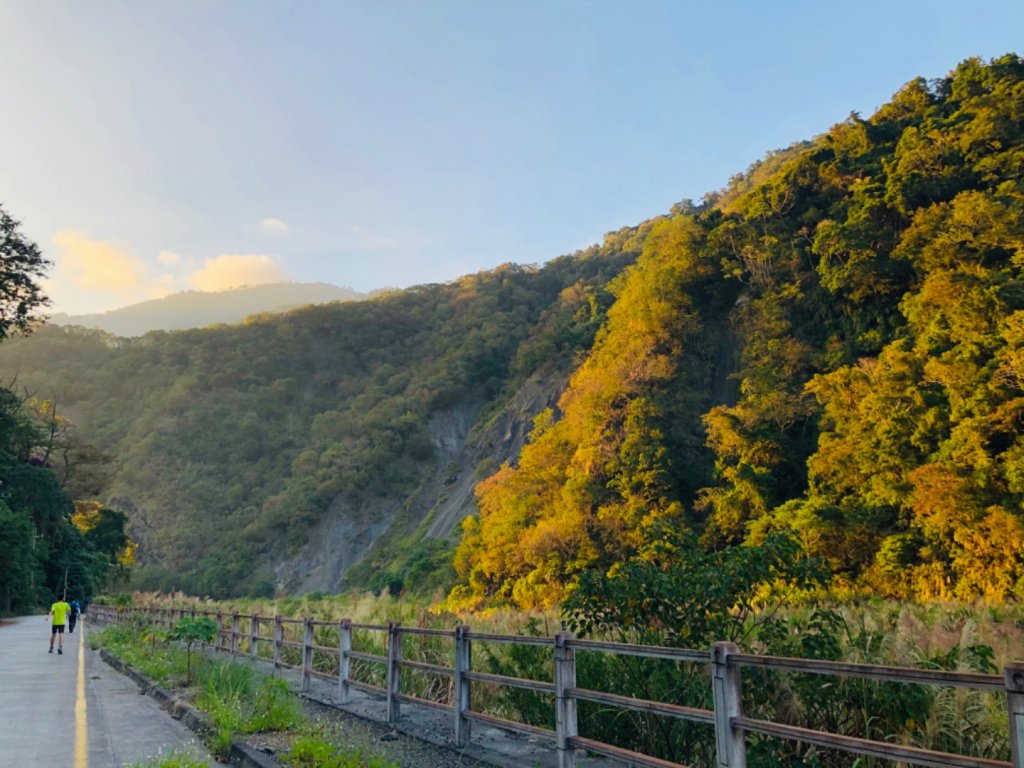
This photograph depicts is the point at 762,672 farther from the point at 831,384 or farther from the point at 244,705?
the point at 831,384

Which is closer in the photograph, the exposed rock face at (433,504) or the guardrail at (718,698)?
the guardrail at (718,698)

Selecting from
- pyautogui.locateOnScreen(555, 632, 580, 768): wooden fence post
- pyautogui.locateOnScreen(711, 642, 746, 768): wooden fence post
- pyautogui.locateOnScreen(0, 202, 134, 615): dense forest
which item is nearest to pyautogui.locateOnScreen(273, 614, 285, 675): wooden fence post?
pyautogui.locateOnScreen(555, 632, 580, 768): wooden fence post

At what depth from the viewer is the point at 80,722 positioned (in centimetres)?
913

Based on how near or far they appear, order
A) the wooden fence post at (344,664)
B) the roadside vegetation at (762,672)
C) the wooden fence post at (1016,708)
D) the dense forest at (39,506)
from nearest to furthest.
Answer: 1. the wooden fence post at (1016,708)
2. the roadside vegetation at (762,672)
3. the wooden fence post at (344,664)
4. the dense forest at (39,506)

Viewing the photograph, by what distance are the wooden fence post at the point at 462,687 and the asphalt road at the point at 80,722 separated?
2.29 metres

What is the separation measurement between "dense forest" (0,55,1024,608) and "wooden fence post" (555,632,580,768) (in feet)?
4.37

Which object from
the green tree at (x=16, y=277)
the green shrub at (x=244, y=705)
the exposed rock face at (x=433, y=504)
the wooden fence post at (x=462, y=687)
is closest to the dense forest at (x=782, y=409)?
the exposed rock face at (x=433, y=504)

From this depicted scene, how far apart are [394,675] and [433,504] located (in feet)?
242

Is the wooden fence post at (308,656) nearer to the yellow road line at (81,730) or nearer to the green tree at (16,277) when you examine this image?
the yellow road line at (81,730)

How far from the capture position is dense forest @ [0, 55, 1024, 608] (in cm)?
2844

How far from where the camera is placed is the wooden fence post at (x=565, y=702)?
5555 mm

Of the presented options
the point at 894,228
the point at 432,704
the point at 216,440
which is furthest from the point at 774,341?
the point at 216,440

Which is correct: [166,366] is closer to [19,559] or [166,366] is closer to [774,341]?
[19,559]

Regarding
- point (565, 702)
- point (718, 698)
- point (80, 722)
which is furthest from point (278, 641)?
point (718, 698)
